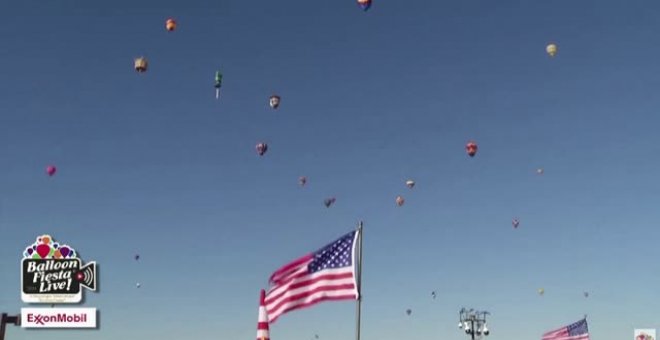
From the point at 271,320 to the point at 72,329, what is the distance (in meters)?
13.5

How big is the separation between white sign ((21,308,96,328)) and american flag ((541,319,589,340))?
29.2 m

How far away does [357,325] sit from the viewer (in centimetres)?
1920

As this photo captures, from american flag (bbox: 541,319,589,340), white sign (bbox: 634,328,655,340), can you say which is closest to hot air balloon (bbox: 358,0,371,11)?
american flag (bbox: 541,319,589,340)

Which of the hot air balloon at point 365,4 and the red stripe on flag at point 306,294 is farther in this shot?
the hot air balloon at point 365,4

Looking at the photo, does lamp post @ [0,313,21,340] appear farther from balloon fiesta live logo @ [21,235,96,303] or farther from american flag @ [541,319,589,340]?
american flag @ [541,319,589,340]

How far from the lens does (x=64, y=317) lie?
102 feet

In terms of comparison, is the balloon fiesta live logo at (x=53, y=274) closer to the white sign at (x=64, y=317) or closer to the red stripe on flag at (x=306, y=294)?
the white sign at (x=64, y=317)

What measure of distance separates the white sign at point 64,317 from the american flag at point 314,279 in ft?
42.3

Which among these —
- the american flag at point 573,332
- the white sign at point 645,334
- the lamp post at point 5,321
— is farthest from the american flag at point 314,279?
the white sign at point 645,334

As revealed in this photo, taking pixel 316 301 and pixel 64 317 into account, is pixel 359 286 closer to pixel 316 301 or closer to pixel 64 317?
pixel 316 301

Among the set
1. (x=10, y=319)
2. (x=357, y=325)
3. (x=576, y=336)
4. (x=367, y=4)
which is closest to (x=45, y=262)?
(x=10, y=319)

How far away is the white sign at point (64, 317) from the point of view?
30.3 m

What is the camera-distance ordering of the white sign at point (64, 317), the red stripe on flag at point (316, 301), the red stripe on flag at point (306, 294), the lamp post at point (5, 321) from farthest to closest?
the white sign at point (64, 317) → the red stripe on flag at point (306, 294) → the red stripe on flag at point (316, 301) → the lamp post at point (5, 321)

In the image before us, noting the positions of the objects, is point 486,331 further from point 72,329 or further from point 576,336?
point 72,329
